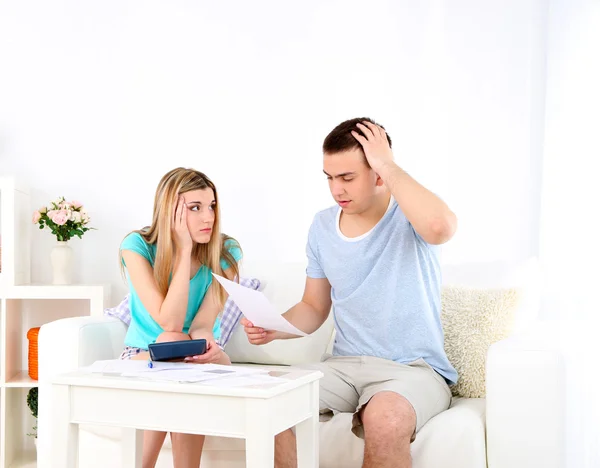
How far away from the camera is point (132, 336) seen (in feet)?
7.11

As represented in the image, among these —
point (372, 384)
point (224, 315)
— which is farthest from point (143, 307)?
point (372, 384)

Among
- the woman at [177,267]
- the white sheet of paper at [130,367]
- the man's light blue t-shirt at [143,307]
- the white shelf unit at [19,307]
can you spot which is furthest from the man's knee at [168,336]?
the white shelf unit at [19,307]

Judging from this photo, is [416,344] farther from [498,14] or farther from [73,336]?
[498,14]

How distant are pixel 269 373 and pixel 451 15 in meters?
1.95

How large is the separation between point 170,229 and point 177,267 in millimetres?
112

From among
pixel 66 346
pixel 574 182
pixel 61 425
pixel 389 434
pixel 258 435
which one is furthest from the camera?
pixel 574 182

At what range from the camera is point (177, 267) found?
2.11m

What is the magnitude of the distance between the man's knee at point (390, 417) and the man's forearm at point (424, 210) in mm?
411

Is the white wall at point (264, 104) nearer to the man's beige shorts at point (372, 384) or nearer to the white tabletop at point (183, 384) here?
the man's beige shorts at point (372, 384)

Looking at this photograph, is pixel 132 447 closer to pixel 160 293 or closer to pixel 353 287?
pixel 160 293

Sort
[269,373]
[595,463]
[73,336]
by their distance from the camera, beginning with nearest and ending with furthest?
[269,373] → [73,336] → [595,463]

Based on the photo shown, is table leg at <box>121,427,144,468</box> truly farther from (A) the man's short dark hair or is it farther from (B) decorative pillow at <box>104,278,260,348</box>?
(A) the man's short dark hair

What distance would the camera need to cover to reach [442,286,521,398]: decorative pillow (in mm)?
2129

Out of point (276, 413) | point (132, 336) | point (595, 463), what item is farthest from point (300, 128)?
point (276, 413)
